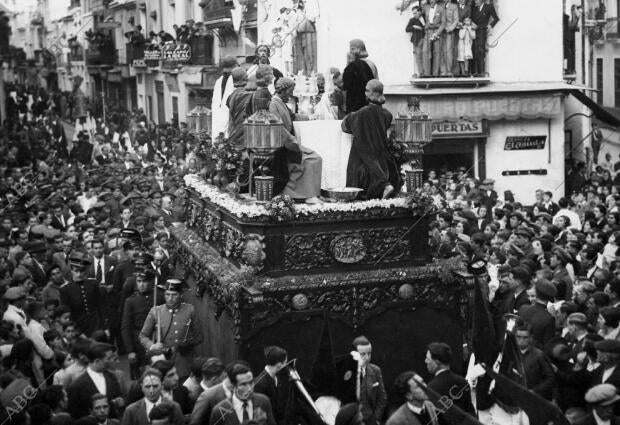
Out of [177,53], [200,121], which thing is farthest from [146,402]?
[177,53]

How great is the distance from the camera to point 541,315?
38.4 feet

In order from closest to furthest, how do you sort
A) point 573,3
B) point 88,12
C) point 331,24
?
point 331,24 < point 573,3 < point 88,12

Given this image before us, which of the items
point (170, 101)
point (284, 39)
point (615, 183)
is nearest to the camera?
point (284, 39)

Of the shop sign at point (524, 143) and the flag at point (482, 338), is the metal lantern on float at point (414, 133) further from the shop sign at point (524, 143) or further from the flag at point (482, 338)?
the shop sign at point (524, 143)

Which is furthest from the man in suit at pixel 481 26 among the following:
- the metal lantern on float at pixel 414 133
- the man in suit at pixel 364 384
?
the man in suit at pixel 364 384

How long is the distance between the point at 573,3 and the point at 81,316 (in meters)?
17.9

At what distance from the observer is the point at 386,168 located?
13789mm

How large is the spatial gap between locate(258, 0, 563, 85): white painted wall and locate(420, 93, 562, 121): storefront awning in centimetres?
56

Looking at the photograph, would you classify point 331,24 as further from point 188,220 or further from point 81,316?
point 81,316

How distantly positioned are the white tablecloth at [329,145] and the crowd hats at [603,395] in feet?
19.3

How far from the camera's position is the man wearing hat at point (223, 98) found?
16062 mm

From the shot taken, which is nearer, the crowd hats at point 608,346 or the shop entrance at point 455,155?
the crowd hats at point 608,346

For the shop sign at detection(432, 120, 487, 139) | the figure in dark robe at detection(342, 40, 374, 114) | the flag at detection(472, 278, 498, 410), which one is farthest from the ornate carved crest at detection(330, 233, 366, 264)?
the shop sign at detection(432, 120, 487, 139)

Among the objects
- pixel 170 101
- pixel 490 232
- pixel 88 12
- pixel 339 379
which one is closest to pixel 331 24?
pixel 490 232
